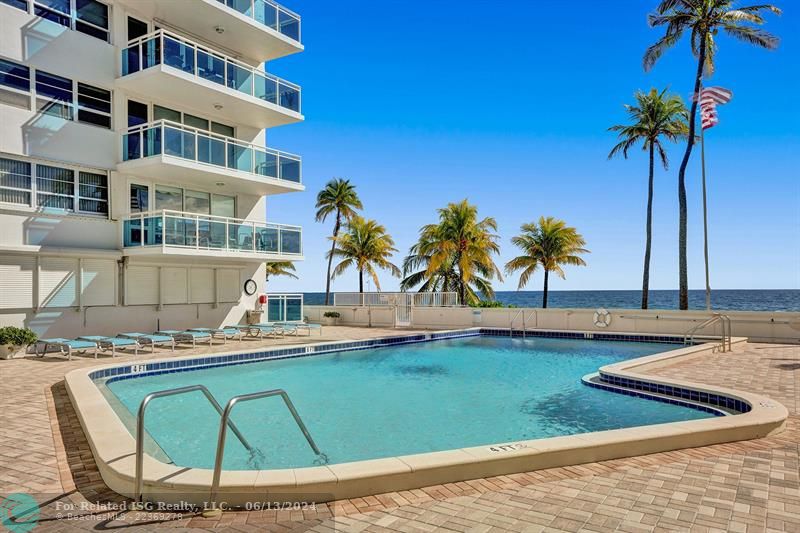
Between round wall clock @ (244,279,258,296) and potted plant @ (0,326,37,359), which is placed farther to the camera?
round wall clock @ (244,279,258,296)

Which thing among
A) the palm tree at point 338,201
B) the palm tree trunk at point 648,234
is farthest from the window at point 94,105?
the palm tree trunk at point 648,234

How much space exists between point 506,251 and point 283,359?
21630 millimetres

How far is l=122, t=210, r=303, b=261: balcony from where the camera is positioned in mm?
15586

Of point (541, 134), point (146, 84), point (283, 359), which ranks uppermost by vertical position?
point (541, 134)

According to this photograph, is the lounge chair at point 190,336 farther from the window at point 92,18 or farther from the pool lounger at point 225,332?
the window at point 92,18

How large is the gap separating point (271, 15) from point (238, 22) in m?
1.75

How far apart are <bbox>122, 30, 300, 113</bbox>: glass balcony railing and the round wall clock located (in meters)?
6.67

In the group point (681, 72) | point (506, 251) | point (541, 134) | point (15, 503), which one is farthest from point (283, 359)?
point (541, 134)

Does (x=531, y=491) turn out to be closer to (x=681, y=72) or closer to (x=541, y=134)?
(x=681, y=72)

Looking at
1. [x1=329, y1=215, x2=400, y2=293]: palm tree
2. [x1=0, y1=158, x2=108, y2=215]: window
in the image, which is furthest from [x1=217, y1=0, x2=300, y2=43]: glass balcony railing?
[x1=329, y1=215, x2=400, y2=293]: palm tree

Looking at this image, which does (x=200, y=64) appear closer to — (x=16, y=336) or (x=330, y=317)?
(x=16, y=336)

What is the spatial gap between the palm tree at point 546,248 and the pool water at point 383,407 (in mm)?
18249

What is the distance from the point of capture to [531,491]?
4473 mm

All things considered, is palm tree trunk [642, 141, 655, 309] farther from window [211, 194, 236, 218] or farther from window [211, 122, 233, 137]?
window [211, 122, 233, 137]
